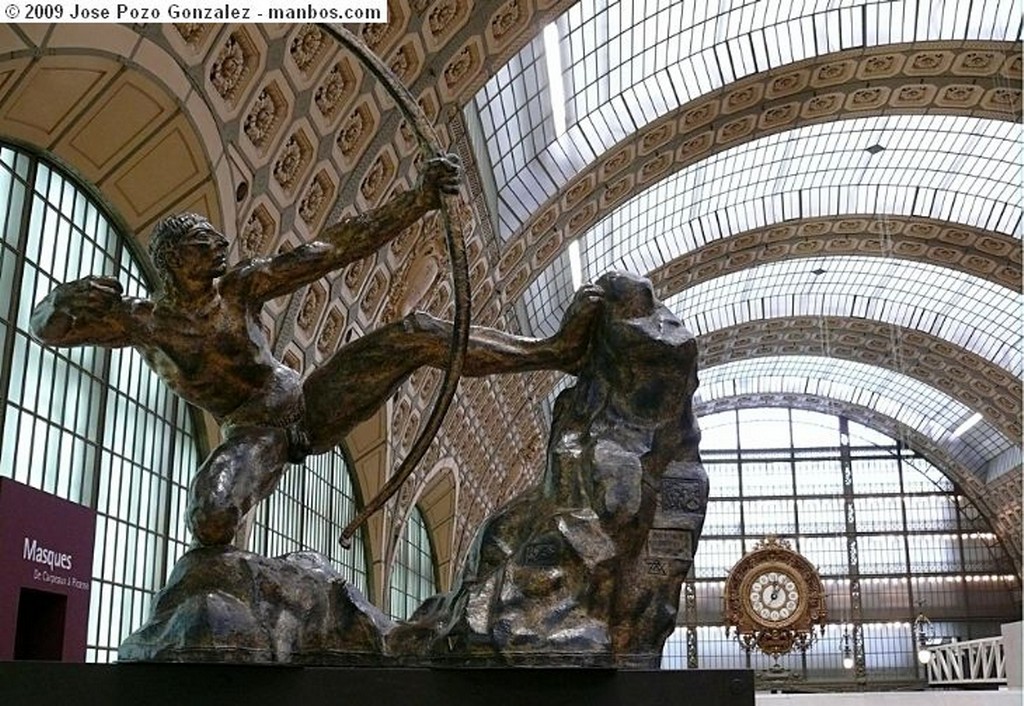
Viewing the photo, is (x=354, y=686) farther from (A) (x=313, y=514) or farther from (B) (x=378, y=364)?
(A) (x=313, y=514)

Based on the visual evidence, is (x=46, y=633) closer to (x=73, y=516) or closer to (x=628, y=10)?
(x=73, y=516)

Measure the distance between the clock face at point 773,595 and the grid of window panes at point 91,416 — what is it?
80.4ft

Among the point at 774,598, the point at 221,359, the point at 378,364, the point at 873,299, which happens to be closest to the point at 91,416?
the point at 221,359

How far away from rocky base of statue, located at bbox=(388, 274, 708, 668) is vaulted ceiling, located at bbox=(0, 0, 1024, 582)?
28.9 feet

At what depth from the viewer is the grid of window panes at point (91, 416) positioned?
42.3 ft

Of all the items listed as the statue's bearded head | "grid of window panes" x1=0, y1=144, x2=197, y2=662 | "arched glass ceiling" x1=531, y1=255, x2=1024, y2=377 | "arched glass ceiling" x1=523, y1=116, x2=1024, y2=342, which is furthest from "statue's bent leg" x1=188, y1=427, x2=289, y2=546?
"arched glass ceiling" x1=531, y1=255, x2=1024, y2=377

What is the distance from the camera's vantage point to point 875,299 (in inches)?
1802

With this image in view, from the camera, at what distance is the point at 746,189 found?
3588 centimetres

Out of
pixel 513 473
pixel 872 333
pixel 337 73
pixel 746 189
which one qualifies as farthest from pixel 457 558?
pixel 872 333

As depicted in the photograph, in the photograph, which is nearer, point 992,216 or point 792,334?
point 992,216

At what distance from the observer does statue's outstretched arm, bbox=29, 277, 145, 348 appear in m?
5.13

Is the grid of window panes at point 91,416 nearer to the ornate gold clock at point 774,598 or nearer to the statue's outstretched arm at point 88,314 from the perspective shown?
the statue's outstretched arm at point 88,314

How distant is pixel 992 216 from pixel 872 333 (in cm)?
1197

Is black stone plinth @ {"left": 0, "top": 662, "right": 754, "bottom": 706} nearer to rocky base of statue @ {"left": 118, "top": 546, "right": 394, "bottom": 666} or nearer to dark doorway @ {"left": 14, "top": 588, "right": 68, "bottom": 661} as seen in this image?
rocky base of statue @ {"left": 118, "top": 546, "right": 394, "bottom": 666}
